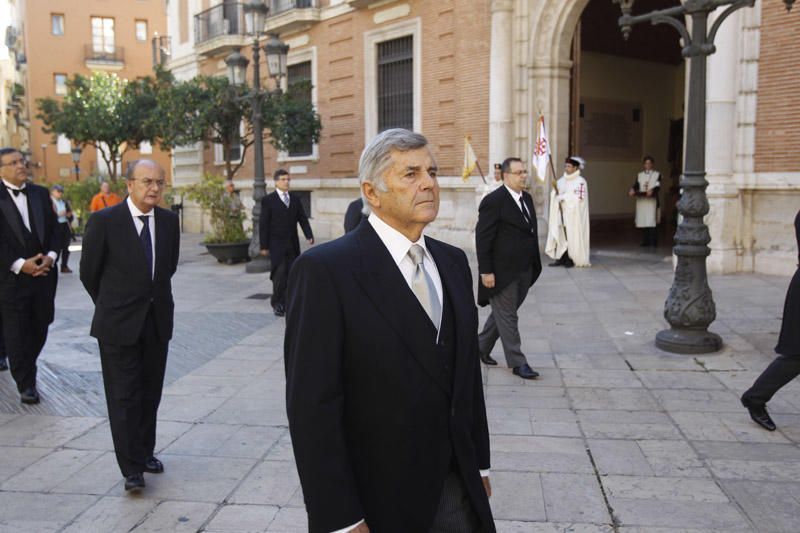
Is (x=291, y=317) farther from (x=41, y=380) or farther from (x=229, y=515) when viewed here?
(x=41, y=380)

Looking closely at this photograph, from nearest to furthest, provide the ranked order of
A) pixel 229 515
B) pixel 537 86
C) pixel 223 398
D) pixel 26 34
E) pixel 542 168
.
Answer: pixel 229 515 → pixel 223 398 → pixel 542 168 → pixel 537 86 → pixel 26 34

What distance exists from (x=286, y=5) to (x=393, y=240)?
2047 centimetres

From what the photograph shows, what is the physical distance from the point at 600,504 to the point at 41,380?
5.05 m

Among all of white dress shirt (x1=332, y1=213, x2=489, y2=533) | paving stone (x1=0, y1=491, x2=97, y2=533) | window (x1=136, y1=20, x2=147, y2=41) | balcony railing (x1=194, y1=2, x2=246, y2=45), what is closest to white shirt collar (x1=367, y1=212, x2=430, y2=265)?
white dress shirt (x1=332, y1=213, x2=489, y2=533)

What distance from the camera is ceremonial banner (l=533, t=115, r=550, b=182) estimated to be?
13.2 m

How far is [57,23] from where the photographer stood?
47.3 metres

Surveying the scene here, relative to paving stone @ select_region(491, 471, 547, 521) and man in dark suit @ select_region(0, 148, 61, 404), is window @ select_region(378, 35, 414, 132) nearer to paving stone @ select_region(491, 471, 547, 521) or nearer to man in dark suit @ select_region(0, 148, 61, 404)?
man in dark suit @ select_region(0, 148, 61, 404)

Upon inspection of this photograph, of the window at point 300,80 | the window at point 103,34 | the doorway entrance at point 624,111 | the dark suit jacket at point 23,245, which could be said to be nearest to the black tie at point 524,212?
the dark suit jacket at point 23,245

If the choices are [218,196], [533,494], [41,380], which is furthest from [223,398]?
[218,196]

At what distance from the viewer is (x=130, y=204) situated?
445 centimetres

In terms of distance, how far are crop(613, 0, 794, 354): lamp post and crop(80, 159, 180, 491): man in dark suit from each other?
487 cm

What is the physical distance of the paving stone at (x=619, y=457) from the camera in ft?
14.3

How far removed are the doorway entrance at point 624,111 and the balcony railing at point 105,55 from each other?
3739 centimetres

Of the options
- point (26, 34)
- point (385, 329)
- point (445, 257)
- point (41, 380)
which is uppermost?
point (26, 34)
